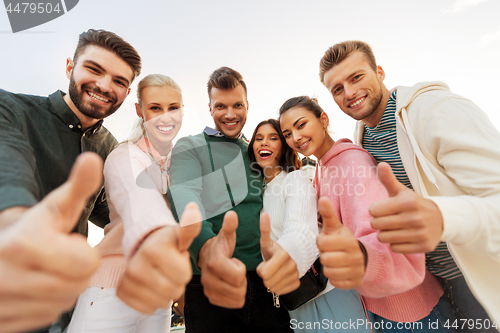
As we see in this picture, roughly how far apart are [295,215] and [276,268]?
0.34 meters

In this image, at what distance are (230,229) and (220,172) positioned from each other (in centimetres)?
66

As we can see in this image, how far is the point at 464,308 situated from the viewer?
1.20 m

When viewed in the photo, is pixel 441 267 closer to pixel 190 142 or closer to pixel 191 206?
pixel 191 206

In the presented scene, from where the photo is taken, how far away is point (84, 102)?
1.37m

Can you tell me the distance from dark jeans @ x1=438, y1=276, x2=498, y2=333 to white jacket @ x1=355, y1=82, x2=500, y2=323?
0.26 meters

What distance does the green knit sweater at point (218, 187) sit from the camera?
1.14 metres

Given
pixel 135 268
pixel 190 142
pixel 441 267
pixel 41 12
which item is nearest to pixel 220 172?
pixel 190 142

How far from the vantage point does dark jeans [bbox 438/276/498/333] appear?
3.81 ft

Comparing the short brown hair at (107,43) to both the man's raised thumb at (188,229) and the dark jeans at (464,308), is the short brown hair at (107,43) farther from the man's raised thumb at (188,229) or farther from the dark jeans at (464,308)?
the dark jeans at (464,308)

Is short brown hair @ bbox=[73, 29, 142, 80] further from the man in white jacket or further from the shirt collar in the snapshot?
the man in white jacket

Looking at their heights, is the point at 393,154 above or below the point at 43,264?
below

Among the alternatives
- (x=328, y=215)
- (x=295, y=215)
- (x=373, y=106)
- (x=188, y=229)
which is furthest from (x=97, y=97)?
(x=373, y=106)

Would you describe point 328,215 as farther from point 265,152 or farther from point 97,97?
point 97,97

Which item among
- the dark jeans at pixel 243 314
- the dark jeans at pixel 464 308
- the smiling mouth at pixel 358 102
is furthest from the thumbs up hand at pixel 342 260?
the smiling mouth at pixel 358 102
